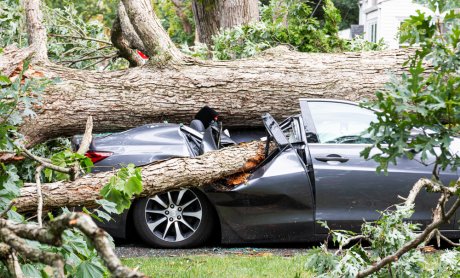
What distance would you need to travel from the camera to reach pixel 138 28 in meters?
9.45

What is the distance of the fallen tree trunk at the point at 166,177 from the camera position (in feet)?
21.3

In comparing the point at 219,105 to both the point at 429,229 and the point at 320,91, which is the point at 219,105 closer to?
the point at 320,91

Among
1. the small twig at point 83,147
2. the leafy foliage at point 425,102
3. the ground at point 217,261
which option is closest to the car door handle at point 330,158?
the ground at point 217,261

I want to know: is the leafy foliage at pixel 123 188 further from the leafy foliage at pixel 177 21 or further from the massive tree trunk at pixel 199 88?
the leafy foliage at pixel 177 21

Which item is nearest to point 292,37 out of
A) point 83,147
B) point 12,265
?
point 83,147

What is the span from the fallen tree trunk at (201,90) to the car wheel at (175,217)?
1.41m

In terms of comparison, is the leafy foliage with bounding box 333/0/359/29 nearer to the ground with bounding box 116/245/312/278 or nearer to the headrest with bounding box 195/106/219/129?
the headrest with bounding box 195/106/219/129

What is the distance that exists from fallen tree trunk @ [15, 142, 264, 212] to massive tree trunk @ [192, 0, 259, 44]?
17.4ft

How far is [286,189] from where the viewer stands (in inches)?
299

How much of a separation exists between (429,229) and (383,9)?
26491 mm

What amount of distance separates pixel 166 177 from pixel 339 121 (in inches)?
73.6

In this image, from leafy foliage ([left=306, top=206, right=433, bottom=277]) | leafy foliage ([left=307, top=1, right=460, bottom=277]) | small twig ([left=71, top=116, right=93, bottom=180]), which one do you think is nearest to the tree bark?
small twig ([left=71, top=116, right=93, bottom=180])

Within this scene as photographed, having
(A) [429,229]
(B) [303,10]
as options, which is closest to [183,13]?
(B) [303,10]

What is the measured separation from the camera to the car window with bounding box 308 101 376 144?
25.4 ft
